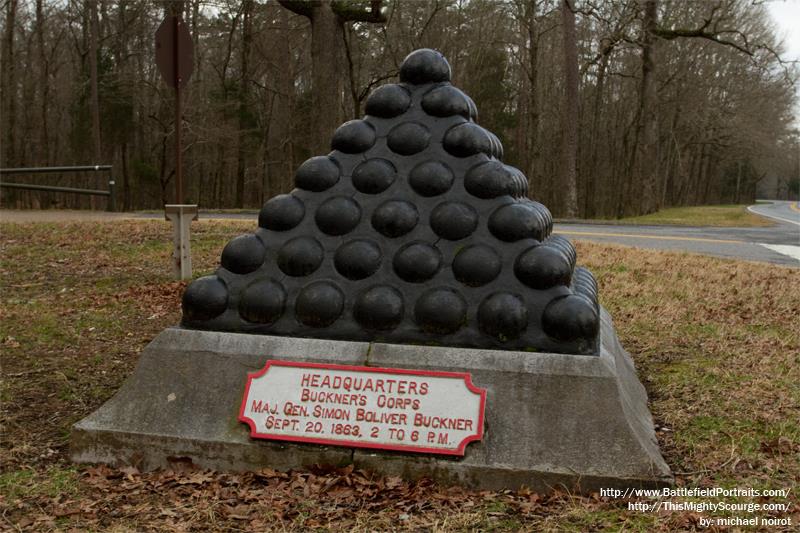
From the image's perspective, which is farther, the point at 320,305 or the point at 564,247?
the point at 564,247

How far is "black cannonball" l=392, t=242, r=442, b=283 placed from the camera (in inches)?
154

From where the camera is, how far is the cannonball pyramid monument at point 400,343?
3531 millimetres

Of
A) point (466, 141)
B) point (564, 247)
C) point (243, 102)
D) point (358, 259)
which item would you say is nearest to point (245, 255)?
point (358, 259)

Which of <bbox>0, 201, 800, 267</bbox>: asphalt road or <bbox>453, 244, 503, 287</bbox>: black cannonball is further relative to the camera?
<bbox>0, 201, 800, 267</bbox>: asphalt road

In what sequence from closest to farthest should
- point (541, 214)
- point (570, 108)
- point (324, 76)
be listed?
point (541, 214) → point (324, 76) → point (570, 108)

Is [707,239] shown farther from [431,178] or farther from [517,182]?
[431,178]

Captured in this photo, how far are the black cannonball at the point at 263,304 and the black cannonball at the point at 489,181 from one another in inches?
46.8

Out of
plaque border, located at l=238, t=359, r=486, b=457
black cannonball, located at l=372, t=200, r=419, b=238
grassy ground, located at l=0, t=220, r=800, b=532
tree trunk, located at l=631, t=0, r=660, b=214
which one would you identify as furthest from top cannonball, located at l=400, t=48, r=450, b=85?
tree trunk, located at l=631, t=0, r=660, b=214

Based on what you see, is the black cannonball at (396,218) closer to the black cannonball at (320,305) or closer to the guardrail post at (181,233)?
the black cannonball at (320,305)

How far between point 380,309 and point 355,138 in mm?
1028

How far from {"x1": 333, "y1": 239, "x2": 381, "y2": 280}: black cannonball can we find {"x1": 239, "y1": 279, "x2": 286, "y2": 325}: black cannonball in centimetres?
37

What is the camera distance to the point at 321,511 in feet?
10.7

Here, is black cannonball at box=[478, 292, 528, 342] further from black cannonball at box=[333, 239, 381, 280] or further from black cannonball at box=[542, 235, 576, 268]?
black cannonball at box=[333, 239, 381, 280]

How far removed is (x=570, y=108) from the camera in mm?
19000
